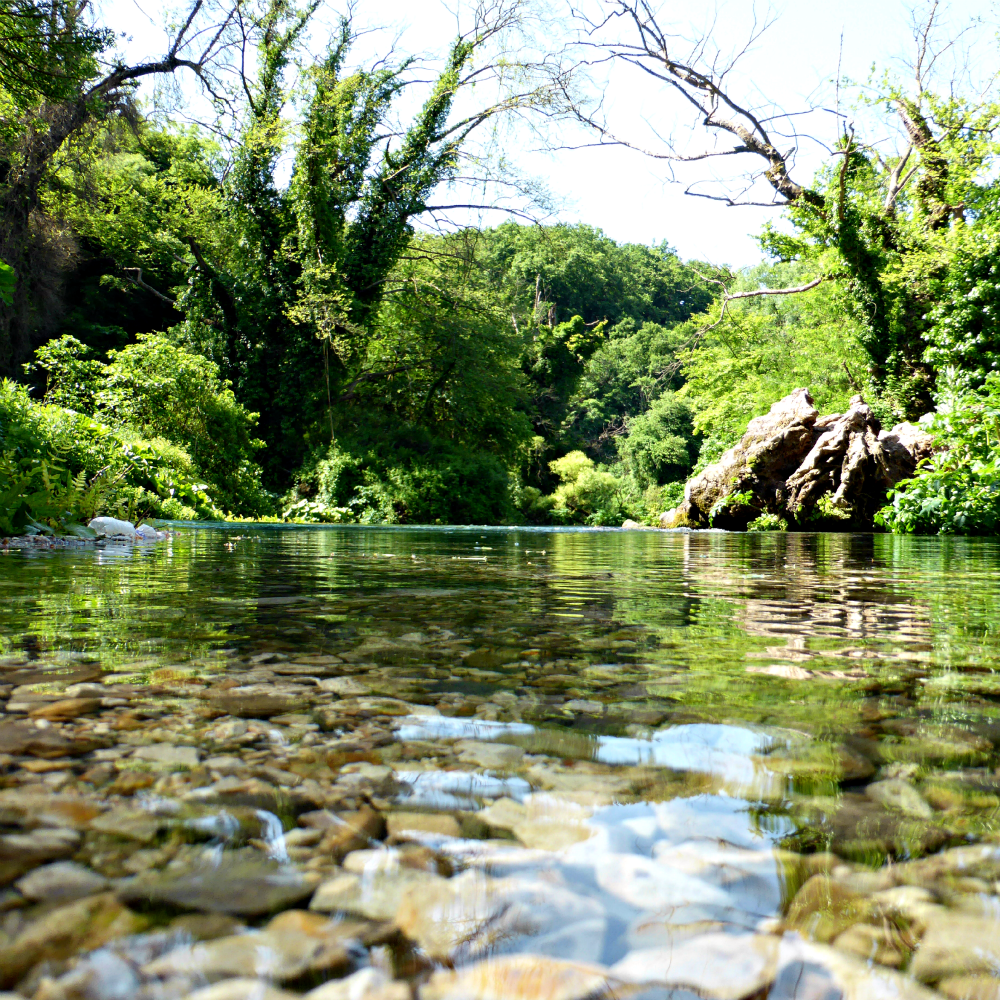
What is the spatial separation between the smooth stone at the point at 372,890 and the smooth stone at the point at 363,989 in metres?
0.08

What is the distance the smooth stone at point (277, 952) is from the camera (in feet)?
1.67

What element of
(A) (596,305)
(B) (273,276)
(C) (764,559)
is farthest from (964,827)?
(A) (596,305)

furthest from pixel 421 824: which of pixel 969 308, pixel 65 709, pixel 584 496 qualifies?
pixel 584 496

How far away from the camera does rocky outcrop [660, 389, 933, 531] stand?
13.1 m

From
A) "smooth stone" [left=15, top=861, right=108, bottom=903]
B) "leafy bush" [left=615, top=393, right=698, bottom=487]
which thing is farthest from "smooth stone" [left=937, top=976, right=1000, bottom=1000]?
"leafy bush" [left=615, top=393, right=698, bottom=487]

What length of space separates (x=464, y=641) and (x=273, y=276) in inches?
874

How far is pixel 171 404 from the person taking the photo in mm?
16031

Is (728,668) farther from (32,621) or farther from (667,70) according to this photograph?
(667,70)

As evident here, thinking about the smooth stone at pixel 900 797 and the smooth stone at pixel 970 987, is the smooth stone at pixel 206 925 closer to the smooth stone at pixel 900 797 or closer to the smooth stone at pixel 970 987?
the smooth stone at pixel 970 987

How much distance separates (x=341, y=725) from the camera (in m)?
1.11

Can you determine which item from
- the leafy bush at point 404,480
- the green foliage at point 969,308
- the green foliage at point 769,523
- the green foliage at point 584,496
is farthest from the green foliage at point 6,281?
the green foliage at point 584,496

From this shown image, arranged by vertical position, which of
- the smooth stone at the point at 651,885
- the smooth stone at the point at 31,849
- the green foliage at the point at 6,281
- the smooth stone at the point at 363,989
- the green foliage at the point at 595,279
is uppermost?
the green foliage at the point at 595,279

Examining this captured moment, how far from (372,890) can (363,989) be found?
13cm

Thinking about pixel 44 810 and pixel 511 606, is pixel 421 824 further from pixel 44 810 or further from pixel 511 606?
pixel 511 606
